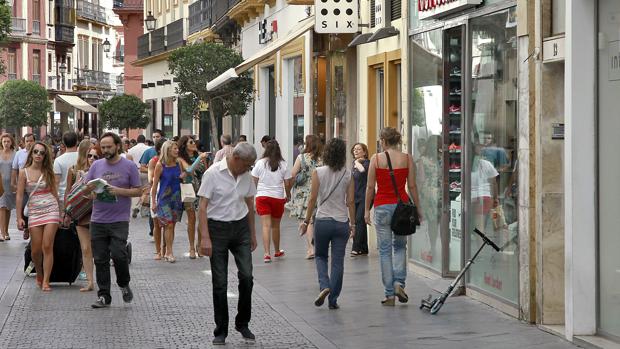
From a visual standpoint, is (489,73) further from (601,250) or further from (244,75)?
(244,75)

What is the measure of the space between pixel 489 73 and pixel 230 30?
29.9m

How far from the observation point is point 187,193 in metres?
20.1

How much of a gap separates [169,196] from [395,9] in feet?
13.3

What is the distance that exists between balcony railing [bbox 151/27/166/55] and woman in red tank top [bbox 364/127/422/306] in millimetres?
44078

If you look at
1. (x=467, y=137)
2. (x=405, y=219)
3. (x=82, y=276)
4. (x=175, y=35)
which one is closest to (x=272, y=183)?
(x=82, y=276)

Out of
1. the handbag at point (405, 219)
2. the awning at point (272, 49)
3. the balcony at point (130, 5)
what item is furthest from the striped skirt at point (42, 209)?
the balcony at point (130, 5)

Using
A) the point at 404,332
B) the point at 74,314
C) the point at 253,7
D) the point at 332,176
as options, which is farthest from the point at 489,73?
the point at 253,7

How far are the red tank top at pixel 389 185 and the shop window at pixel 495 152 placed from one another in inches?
32.2

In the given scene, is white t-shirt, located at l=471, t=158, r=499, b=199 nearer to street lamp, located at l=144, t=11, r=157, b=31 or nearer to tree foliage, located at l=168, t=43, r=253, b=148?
tree foliage, located at l=168, t=43, r=253, b=148

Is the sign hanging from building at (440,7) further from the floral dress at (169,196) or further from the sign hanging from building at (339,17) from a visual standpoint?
the sign hanging from building at (339,17)

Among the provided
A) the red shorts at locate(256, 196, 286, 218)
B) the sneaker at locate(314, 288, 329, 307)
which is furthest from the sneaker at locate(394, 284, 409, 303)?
the red shorts at locate(256, 196, 286, 218)

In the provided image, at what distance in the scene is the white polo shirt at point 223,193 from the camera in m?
11.9

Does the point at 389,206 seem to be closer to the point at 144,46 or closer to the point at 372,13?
the point at 372,13

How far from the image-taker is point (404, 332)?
12219 mm
